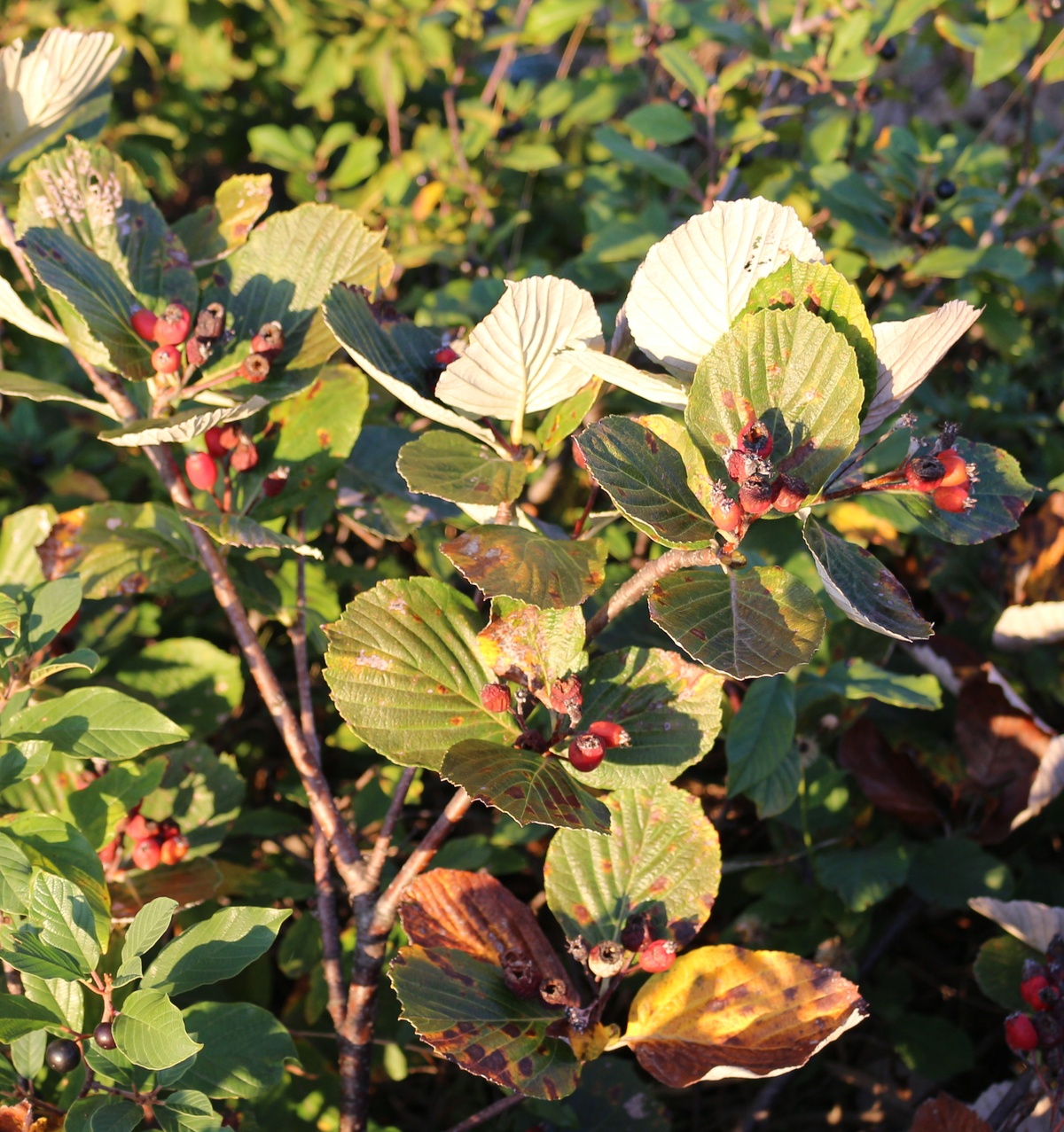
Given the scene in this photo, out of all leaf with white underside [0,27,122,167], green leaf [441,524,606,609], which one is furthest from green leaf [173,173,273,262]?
green leaf [441,524,606,609]

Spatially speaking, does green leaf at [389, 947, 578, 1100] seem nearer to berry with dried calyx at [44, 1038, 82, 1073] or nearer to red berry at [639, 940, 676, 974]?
red berry at [639, 940, 676, 974]

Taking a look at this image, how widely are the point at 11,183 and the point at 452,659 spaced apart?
829 millimetres

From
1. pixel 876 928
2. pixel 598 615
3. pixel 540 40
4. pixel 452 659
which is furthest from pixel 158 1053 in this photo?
pixel 540 40

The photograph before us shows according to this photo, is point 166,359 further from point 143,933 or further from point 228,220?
point 143,933

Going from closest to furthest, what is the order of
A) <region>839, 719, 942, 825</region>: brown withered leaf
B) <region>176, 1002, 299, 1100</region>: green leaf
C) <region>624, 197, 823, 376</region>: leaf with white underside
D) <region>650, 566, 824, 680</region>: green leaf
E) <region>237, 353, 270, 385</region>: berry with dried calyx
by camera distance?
<region>650, 566, 824, 680</region>: green leaf < <region>624, 197, 823, 376</region>: leaf with white underside < <region>176, 1002, 299, 1100</region>: green leaf < <region>237, 353, 270, 385</region>: berry with dried calyx < <region>839, 719, 942, 825</region>: brown withered leaf

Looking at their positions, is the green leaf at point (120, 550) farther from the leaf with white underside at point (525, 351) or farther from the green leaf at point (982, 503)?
the green leaf at point (982, 503)

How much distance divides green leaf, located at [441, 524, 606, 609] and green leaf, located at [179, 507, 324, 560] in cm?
19

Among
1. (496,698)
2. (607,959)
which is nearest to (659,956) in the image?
(607,959)

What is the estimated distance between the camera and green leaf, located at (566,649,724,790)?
0.86 metres

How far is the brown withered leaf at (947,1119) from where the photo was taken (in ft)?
3.29

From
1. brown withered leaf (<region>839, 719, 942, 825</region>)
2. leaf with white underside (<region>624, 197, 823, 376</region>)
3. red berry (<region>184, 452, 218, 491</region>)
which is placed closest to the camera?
leaf with white underside (<region>624, 197, 823, 376</region>)

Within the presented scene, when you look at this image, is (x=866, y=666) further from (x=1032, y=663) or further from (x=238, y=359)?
(x=238, y=359)

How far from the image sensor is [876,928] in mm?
1719

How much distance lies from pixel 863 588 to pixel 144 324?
725 mm
